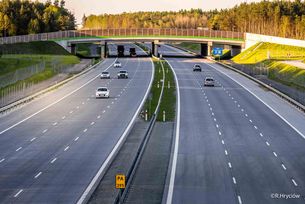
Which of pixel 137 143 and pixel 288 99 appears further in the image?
pixel 288 99

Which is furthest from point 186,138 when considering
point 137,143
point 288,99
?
point 288,99

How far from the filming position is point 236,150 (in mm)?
43188

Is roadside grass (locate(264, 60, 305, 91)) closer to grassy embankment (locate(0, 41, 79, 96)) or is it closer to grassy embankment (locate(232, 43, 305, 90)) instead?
grassy embankment (locate(232, 43, 305, 90))

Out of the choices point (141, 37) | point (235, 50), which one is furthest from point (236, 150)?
point (235, 50)

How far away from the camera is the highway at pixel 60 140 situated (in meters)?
32.6

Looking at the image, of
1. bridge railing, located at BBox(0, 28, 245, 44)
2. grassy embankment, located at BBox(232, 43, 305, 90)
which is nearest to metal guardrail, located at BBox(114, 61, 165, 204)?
grassy embankment, located at BBox(232, 43, 305, 90)

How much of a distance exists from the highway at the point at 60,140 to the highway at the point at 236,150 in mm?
4795

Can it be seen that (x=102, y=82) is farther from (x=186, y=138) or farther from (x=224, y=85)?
(x=186, y=138)

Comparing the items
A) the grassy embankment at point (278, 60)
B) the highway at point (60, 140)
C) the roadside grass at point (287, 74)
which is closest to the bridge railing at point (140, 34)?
the grassy embankment at point (278, 60)

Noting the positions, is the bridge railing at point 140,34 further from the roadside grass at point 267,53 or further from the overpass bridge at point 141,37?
the roadside grass at point 267,53

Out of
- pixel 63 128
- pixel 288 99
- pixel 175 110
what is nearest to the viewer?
pixel 63 128

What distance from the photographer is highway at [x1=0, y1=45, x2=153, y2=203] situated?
107 feet

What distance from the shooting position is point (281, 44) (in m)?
147

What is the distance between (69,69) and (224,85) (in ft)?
116
